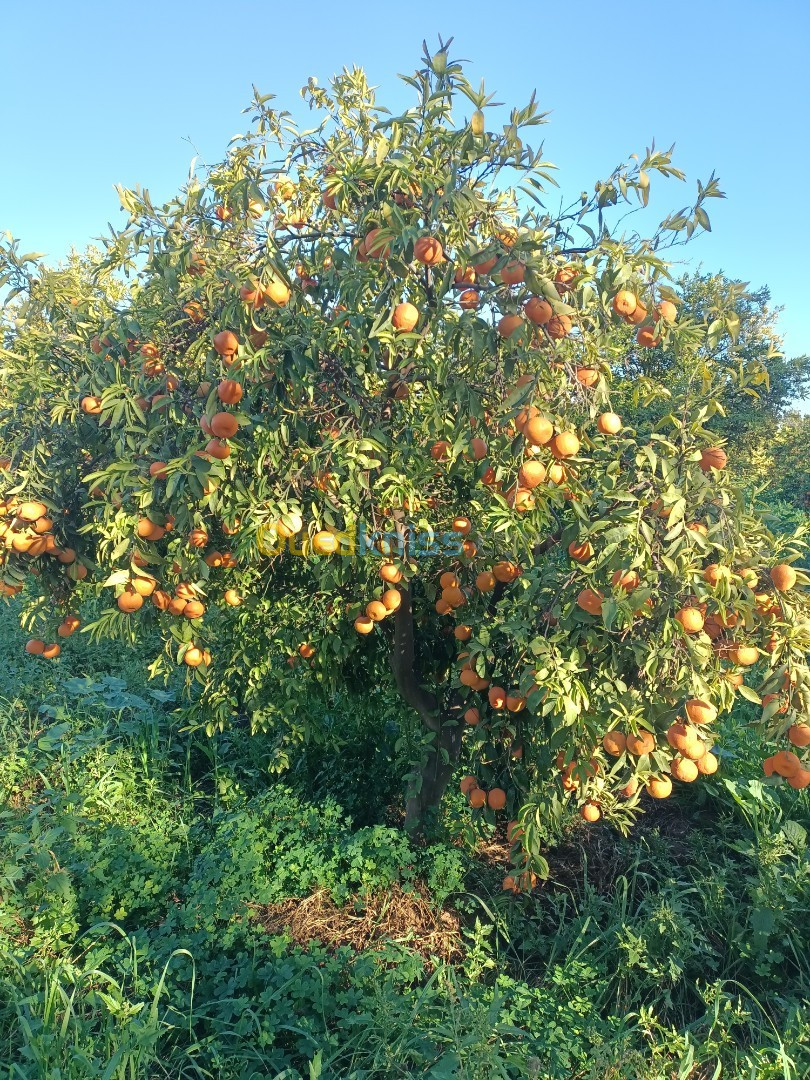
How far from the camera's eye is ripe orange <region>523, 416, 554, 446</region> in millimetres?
1623

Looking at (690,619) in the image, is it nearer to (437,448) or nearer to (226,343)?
(437,448)

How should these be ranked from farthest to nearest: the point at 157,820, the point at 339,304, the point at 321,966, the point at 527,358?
the point at 157,820, the point at 321,966, the point at 339,304, the point at 527,358

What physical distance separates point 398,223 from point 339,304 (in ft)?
1.29

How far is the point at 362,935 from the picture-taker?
256 cm

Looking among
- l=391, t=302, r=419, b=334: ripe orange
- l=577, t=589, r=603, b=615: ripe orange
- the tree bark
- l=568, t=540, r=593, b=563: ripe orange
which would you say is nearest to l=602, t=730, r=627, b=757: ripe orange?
l=577, t=589, r=603, b=615: ripe orange

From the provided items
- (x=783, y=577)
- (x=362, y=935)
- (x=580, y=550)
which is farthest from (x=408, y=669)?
(x=783, y=577)

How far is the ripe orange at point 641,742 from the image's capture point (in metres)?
1.84

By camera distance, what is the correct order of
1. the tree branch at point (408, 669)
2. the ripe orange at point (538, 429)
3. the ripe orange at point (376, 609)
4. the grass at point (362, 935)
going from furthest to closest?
the tree branch at point (408, 669) < the ripe orange at point (376, 609) < the grass at point (362, 935) < the ripe orange at point (538, 429)

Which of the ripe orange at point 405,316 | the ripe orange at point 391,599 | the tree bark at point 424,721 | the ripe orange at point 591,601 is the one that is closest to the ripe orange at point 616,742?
the ripe orange at point 591,601

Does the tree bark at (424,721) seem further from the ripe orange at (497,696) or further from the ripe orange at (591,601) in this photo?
the ripe orange at (591,601)

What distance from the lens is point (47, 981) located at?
7.20ft

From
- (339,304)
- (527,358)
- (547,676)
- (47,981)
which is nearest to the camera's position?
(527,358)

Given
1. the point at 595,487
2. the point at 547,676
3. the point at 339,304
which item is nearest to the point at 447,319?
the point at 339,304

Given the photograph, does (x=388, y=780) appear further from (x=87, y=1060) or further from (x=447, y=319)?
(x=447, y=319)
